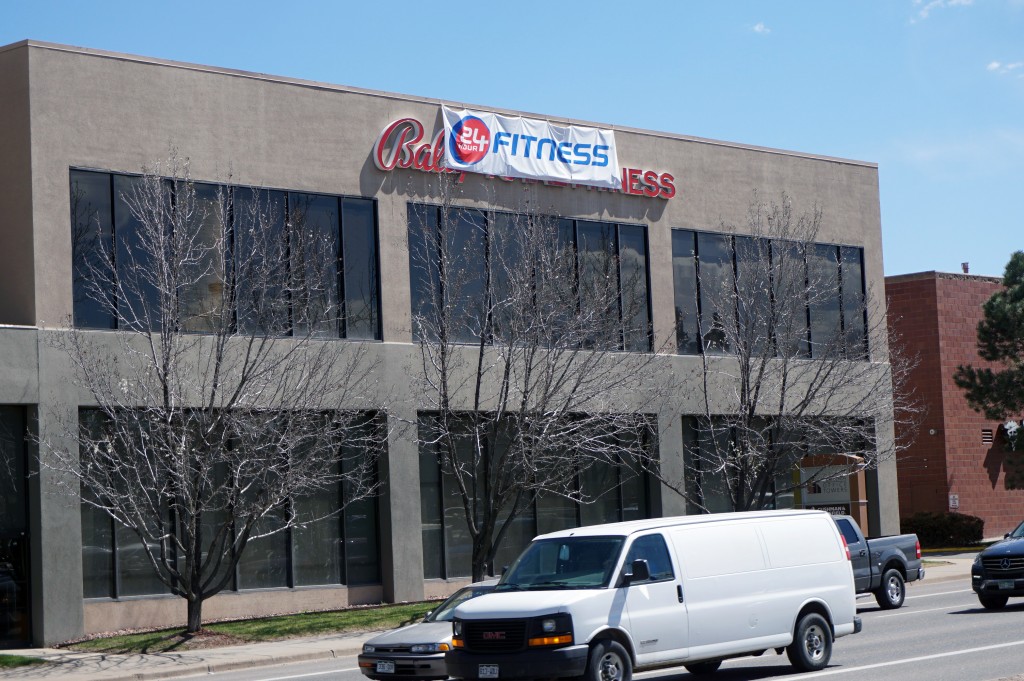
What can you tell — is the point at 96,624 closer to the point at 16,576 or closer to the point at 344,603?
the point at 16,576

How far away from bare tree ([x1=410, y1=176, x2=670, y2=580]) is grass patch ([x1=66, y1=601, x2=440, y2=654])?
7.29 feet

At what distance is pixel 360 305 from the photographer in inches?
1186

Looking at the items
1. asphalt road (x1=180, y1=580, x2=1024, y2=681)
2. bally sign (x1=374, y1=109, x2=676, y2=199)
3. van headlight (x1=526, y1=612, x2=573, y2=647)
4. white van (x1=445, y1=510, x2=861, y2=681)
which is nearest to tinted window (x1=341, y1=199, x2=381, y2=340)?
bally sign (x1=374, y1=109, x2=676, y2=199)

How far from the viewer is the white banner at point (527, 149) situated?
103 feet

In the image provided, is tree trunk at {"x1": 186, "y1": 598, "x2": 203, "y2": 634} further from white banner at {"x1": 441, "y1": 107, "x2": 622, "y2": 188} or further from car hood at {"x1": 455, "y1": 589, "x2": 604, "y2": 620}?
white banner at {"x1": 441, "y1": 107, "x2": 622, "y2": 188}

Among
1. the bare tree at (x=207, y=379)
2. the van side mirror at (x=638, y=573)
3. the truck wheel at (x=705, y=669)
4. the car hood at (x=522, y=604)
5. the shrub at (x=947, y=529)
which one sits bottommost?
the shrub at (x=947, y=529)

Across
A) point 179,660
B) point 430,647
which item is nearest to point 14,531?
point 179,660

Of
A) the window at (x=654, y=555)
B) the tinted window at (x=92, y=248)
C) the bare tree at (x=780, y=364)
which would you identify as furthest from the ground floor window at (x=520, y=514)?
the window at (x=654, y=555)

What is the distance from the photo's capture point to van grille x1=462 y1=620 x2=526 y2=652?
14008 mm

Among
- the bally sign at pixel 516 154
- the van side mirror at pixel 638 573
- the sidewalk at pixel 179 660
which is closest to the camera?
the van side mirror at pixel 638 573

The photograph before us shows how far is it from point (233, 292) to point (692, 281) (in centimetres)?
1410

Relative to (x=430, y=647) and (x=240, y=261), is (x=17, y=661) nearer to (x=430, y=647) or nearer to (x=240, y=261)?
(x=240, y=261)

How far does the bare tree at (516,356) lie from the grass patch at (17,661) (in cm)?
898

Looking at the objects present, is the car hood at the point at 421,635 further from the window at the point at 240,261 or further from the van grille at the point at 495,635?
the window at the point at 240,261
